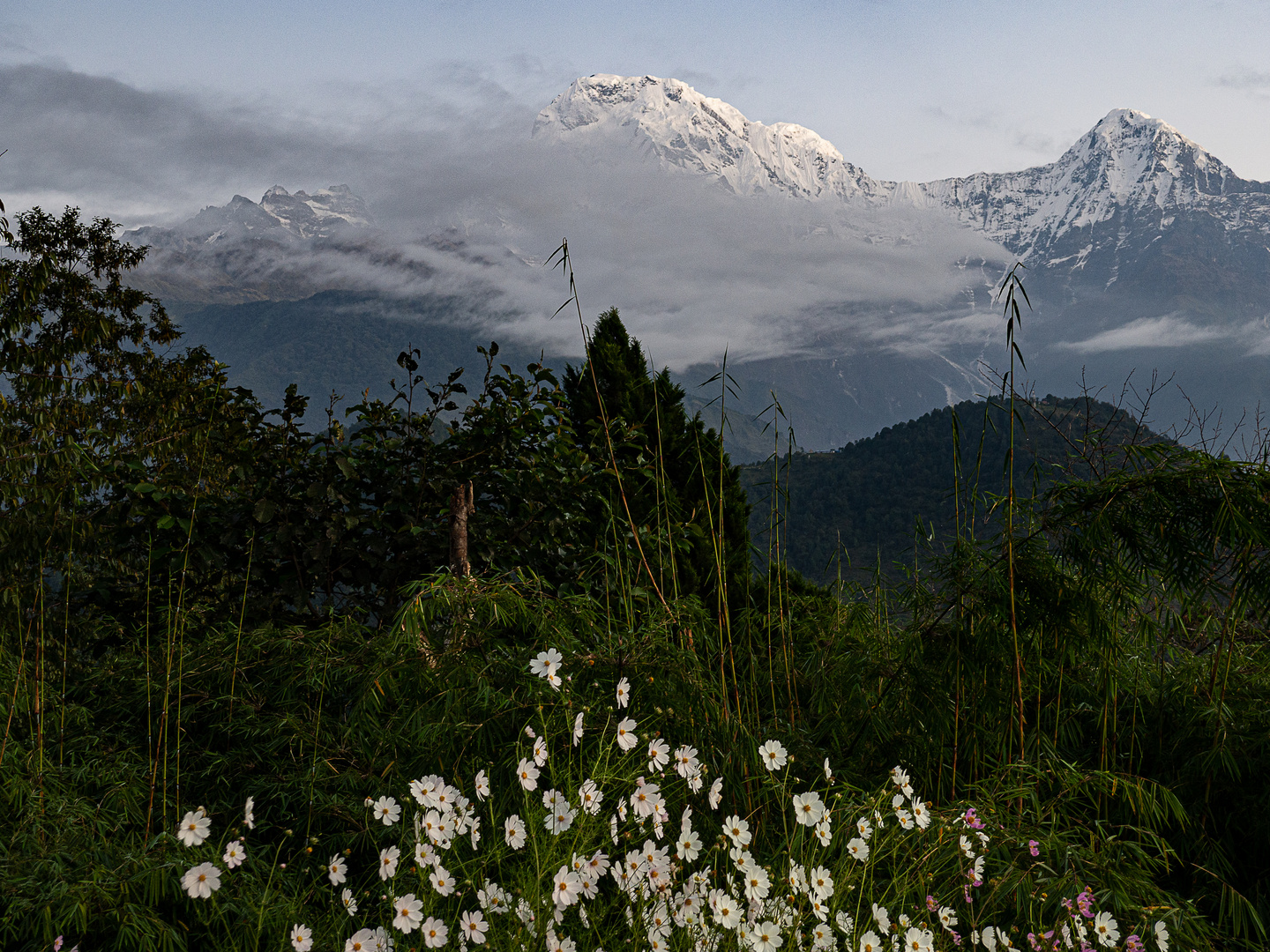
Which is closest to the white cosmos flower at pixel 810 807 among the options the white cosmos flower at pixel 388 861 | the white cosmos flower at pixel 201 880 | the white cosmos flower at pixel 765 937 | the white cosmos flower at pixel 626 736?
the white cosmos flower at pixel 765 937

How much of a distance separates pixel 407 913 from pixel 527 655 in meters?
0.78

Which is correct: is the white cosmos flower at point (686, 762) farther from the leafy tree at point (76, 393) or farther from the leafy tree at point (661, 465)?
the leafy tree at point (76, 393)

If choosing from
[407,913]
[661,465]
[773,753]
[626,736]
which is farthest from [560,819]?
[661,465]

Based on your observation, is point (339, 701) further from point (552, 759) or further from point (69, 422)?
point (69, 422)

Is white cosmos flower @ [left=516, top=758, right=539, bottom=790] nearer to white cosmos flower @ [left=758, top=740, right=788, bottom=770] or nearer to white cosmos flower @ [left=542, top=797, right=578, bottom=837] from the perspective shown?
white cosmos flower @ [left=542, top=797, right=578, bottom=837]

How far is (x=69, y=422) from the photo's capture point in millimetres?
6578

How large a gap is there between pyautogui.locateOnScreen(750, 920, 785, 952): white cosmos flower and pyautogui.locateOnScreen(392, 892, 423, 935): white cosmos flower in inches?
20.8

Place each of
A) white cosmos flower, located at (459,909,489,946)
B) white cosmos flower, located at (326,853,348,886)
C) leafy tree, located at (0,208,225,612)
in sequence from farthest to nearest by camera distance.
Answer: leafy tree, located at (0,208,225,612), white cosmos flower, located at (326,853,348,886), white cosmos flower, located at (459,909,489,946)

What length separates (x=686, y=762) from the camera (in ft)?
5.26

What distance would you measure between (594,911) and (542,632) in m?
0.69

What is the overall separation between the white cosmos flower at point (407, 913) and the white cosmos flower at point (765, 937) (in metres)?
0.53

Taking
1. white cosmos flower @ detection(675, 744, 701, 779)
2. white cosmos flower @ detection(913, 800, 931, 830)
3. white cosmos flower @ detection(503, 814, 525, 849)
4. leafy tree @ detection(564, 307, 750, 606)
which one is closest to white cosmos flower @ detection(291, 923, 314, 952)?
white cosmos flower @ detection(503, 814, 525, 849)

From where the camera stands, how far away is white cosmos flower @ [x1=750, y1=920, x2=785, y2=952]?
3.96 ft

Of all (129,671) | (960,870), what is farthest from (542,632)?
(129,671)
